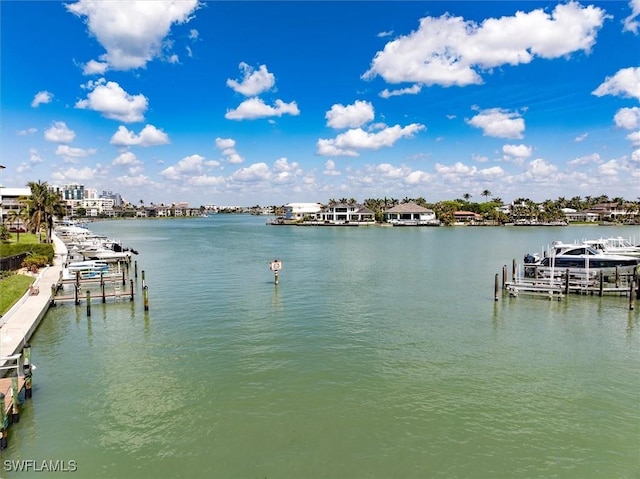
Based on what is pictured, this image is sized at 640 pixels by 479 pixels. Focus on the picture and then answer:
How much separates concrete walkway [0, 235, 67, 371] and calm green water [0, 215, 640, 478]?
3.65ft

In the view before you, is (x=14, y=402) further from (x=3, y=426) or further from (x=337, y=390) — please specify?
(x=337, y=390)

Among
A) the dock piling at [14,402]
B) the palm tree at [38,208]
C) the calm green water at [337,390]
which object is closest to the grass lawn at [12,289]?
the calm green water at [337,390]

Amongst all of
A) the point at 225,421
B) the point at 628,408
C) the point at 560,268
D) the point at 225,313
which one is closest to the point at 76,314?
the point at 225,313

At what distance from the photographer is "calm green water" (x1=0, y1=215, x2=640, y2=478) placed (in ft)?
46.6

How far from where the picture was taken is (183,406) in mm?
17547

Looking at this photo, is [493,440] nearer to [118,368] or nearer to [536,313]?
[118,368]

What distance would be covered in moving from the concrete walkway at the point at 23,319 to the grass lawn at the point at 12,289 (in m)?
0.31

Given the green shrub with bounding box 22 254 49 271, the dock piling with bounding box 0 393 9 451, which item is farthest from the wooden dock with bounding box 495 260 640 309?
the green shrub with bounding box 22 254 49 271

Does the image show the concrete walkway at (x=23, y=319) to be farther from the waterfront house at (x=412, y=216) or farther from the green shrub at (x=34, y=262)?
the waterfront house at (x=412, y=216)

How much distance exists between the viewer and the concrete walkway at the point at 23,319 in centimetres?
2047

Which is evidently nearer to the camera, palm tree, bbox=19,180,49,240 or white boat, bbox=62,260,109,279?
white boat, bbox=62,260,109,279

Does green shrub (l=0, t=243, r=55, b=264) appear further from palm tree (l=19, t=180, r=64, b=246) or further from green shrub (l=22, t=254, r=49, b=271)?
palm tree (l=19, t=180, r=64, b=246)

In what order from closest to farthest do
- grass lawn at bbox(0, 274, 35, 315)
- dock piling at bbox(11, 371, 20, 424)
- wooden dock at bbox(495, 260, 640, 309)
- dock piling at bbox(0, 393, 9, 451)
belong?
dock piling at bbox(0, 393, 9, 451), dock piling at bbox(11, 371, 20, 424), grass lawn at bbox(0, 274, 35, 315), wooden dock at bbox(495, 260, 640, 309)

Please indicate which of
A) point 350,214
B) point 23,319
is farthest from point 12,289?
point 350,214
